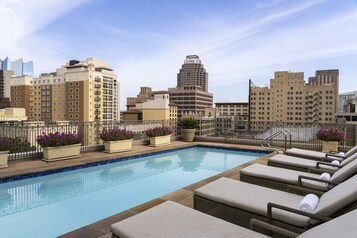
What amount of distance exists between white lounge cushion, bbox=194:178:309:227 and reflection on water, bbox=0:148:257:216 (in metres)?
3.24

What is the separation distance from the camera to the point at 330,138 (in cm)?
782

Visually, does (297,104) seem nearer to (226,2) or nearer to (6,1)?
(226,2)

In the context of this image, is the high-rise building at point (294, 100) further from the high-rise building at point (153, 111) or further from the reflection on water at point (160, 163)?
the reflection on water at point (160, 163)

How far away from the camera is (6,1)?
1053cm

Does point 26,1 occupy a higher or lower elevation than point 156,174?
higher

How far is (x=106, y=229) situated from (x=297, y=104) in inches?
3209

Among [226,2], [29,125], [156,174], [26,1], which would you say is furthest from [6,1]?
[156,174]

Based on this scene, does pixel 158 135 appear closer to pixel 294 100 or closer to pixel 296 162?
pixel 296 162

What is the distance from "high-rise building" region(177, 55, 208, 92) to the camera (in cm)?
13196

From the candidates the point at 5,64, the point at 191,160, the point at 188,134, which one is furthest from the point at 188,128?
the point at 5,64

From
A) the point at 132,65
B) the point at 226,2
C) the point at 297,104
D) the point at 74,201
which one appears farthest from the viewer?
the point at 297,104

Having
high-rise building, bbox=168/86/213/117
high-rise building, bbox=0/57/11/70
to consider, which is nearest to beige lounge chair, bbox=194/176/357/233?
high-rise building, bbox=168/86/213/117

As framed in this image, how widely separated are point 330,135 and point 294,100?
2904 inches

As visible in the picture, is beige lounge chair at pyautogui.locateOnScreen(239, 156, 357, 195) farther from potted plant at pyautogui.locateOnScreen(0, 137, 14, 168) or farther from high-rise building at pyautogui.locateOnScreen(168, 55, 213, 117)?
high-rise building at pyautogui.locateOnScreen(168, 55, 213, 117)
